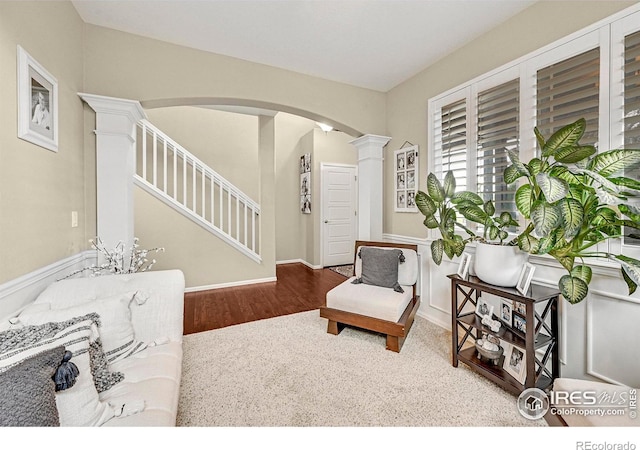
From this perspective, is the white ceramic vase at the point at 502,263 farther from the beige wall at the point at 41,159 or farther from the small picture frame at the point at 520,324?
the beige wall at the point at 41,159

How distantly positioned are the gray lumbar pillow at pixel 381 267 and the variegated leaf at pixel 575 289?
1285mm

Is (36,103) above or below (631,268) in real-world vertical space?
above

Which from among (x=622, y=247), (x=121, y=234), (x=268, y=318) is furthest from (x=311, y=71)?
(x=622, y=247)

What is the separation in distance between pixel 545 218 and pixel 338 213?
437 centimetres

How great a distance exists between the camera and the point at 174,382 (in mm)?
1312

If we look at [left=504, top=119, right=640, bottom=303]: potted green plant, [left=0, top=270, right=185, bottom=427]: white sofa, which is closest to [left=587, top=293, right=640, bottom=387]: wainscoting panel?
[left=504, top=119, right=640, bottom=303]: potted green plant

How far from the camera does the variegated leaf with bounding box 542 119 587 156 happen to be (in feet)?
4.59

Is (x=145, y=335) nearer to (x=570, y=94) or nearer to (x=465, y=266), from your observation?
(x=465, y=266)

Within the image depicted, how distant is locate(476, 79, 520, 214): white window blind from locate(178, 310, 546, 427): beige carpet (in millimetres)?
1346

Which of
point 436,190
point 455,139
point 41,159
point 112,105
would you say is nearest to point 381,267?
point 436,190

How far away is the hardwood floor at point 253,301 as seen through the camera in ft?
9.68

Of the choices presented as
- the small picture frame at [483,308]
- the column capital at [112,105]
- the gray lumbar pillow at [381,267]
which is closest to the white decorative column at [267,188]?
the gray lumbar pillow at [381,267]

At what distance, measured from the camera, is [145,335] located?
5.22ft
